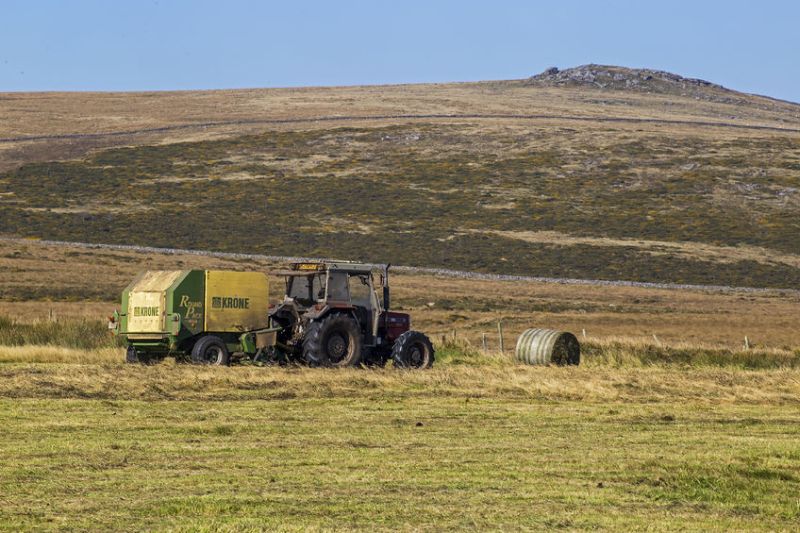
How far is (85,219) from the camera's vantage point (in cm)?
7669

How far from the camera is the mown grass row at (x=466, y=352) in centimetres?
2708

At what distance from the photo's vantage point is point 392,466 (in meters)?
13.0

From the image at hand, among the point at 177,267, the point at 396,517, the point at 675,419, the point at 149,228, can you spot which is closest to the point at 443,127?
the point at 149,228

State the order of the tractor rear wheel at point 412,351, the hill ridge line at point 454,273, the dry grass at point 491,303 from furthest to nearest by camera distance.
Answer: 1. the hill ridge line at point 454,273
2. the dry grass at point 491,303
3. the tractor rear wheel at point 412,351

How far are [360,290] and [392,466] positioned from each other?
14402 millimetres

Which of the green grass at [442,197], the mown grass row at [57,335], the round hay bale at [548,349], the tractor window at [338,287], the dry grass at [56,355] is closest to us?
the dry grass at [56,355]

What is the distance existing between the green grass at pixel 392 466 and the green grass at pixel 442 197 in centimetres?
4889

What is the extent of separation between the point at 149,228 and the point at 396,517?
66814mm

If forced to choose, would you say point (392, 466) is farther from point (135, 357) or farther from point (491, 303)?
point (491, 303)

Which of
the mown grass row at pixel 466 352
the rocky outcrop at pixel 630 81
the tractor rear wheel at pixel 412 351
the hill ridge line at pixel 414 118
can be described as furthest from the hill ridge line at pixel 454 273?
the rocky outcrop at pixel 630 81

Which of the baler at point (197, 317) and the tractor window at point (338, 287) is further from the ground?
the tractor window at point (338, 287)

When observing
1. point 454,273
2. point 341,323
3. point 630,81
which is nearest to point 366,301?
point 341,323

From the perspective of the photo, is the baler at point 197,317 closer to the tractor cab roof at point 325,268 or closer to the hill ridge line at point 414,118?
the tractor cab roof at point 325,268

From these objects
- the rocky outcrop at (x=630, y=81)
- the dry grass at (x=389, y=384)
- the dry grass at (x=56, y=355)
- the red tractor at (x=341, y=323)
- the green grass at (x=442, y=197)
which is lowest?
the dry grass at (x=56, y=355)
